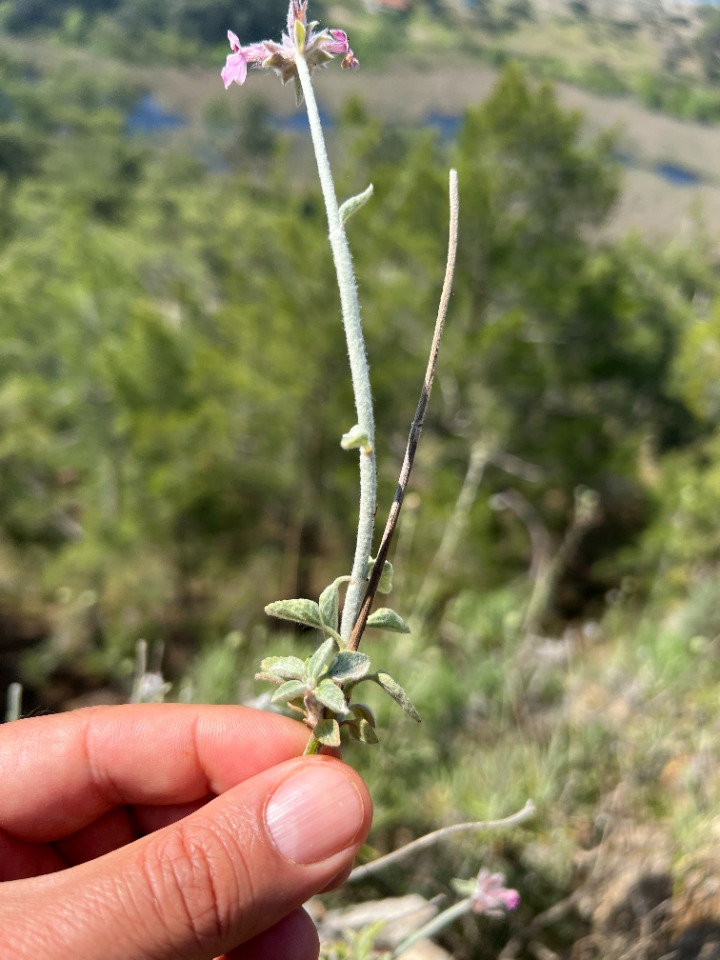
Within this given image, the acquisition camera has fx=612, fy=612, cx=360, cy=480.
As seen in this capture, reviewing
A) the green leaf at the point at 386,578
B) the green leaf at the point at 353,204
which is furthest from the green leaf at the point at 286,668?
the green leaf at the point at 353,204

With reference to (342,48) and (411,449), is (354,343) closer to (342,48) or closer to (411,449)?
(411,449)

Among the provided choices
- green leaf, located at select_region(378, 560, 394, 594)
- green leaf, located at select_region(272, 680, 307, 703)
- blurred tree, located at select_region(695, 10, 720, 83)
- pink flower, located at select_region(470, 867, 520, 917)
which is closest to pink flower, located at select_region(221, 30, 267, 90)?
green leaf, located at select_region(378, 560, 394, 594)

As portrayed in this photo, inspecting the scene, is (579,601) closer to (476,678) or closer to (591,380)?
(591,380)

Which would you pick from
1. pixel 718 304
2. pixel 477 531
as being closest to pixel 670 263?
pixel 718 304

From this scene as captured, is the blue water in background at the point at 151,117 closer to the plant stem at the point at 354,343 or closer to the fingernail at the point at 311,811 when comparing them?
the plant stem at the point at 354,343

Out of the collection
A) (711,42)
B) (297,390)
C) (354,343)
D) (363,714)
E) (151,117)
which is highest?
(711,42)

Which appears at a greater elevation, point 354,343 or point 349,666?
point 354,343

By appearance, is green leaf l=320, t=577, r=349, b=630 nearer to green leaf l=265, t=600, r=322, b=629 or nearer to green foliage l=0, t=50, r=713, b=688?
green leaf l=265, t=600, r=322, b=629

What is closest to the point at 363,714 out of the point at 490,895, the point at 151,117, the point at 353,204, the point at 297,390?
the point at 353,204
